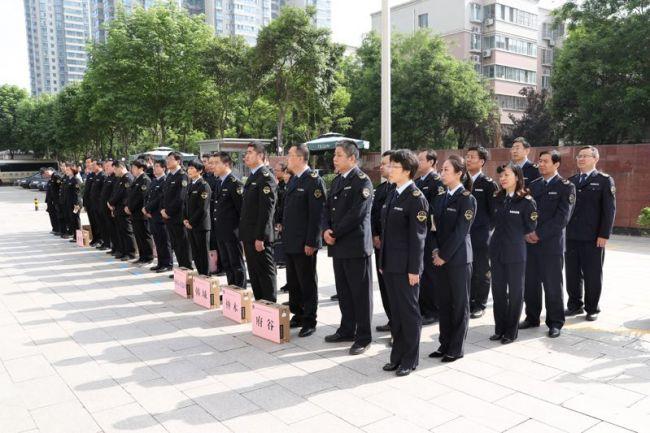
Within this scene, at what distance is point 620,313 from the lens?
20.6 feet

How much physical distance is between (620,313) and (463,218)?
2.96 m

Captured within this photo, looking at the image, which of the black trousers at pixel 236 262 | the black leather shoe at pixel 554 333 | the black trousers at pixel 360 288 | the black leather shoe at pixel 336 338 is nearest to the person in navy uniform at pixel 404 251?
the black trousers at pixel 360 288

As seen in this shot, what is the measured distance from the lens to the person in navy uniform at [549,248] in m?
5.49

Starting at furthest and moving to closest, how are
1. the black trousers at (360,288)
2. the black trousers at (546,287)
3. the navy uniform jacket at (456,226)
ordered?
the black trousers at (546,287) < the black trousers at (360,288) < the navy uniform jacket at (456,226)

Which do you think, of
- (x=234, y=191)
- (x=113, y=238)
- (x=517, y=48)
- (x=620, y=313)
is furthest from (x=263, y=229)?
(x=517, y=48)

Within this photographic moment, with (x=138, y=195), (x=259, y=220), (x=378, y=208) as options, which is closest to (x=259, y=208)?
(x=259, y=220)

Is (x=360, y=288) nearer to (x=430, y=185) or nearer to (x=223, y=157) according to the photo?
(x=430, y=185)

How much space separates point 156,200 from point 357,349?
16.9 ft

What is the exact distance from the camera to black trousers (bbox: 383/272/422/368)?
4426 mm

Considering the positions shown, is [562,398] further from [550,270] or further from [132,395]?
[132,395]

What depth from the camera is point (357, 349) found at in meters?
5.04

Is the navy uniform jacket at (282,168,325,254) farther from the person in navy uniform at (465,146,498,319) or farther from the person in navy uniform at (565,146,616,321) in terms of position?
the person in navy uniform at (565,146,616,321)

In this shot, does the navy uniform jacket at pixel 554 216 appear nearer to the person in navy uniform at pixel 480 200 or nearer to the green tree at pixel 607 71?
the person in navy uniform at pixel 480 200

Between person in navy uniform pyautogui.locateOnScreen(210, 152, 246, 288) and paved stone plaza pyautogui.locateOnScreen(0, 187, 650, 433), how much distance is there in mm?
821
